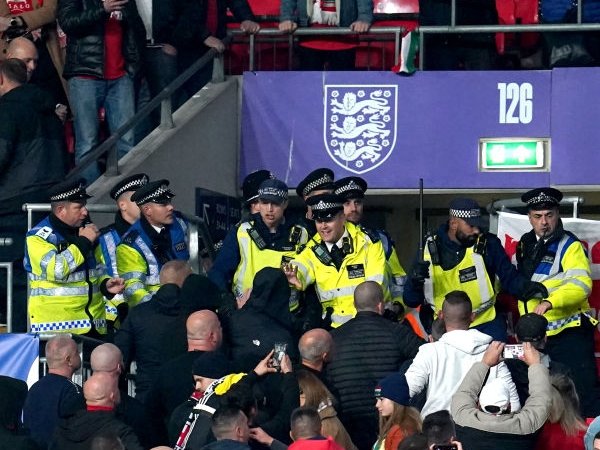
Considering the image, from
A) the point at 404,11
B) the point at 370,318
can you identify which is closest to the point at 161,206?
the point at 370,318

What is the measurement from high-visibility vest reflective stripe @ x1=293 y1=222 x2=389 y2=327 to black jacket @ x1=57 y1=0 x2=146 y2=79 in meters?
3.52

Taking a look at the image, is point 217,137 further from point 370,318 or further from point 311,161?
point 370,318

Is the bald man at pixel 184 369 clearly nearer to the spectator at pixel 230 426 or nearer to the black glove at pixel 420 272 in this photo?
the spectator at pixel 230 426

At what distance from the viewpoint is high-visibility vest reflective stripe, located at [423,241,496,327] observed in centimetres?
1620

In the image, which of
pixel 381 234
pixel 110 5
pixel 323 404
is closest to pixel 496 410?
pixel 323 404

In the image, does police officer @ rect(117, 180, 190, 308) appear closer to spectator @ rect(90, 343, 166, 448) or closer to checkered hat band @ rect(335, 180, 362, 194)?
checkered hat band @ rect(335, 180, 362, 194)

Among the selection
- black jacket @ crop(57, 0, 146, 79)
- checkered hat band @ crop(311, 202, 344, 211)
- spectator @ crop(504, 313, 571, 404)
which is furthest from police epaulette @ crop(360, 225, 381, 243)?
black jacket @ crop(57, 0, 146, 79)

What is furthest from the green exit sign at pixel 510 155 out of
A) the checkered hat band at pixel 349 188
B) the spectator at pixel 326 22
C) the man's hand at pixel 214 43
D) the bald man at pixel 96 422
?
the bald man at pixel 96 422

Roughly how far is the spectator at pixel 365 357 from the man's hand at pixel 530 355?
46.8 inches

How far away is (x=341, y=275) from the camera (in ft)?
52.3

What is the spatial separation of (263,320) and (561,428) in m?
2.35

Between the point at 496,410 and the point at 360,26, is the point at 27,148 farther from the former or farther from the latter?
the point at 496,410

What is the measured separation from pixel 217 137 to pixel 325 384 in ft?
20.0

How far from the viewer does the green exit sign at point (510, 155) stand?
1944cm
